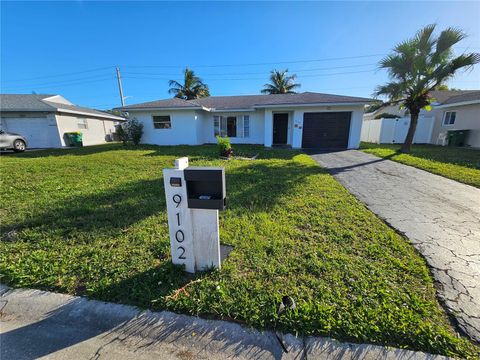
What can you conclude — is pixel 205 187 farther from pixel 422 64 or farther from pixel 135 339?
pixel 422 64

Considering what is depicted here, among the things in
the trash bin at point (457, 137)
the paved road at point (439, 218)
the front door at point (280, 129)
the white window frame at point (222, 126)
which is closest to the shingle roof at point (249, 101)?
the white window frame at point (222, 126)

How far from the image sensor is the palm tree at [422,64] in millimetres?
9070

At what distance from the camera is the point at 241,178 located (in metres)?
6.07

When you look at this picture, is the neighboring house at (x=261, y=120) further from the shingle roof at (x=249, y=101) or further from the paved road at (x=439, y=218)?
the paved road at (x=439, y=218)

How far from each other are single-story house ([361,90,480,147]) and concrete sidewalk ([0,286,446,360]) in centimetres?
1726

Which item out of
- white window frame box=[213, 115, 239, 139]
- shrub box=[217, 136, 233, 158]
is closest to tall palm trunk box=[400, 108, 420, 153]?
shrub box=[217, 136, 233, 158]

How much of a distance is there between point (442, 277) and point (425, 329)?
37.9 inches

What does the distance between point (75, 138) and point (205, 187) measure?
61.2 feet

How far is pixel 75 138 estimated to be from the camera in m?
15.9

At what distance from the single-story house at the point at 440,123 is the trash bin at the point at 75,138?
23223 mm

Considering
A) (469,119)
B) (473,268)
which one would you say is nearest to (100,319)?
(473,268)

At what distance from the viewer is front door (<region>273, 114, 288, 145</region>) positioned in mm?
14680

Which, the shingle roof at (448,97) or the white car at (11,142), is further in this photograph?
the shingle roof at (448,97)

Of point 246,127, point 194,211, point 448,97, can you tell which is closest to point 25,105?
point 246,127
